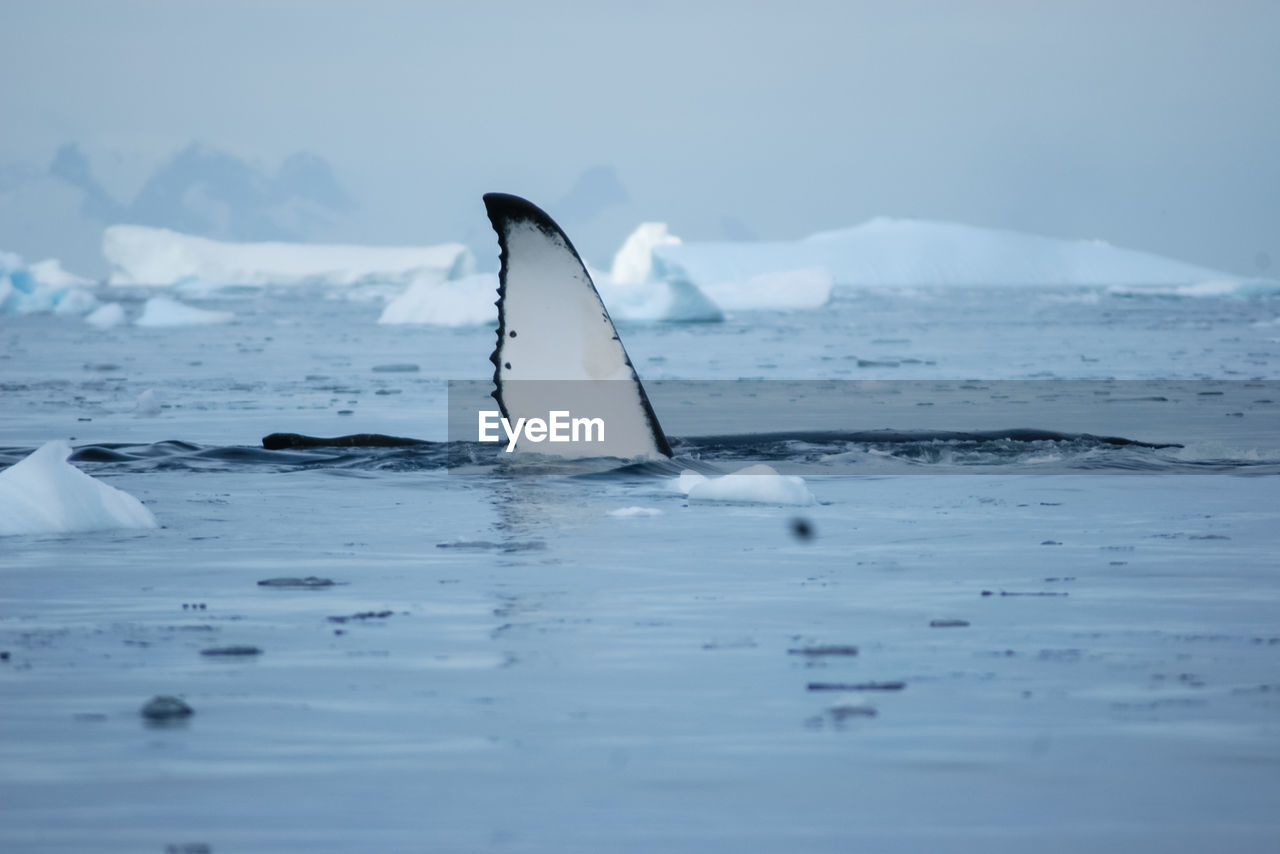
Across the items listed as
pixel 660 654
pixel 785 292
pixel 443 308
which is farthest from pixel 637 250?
pixel 660 654

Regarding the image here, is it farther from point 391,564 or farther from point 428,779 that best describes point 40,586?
point 428,779

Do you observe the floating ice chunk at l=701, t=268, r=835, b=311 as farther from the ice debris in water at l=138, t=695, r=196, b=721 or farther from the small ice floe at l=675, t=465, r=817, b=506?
the ice debris in water at l=138, t=695, r=196, b=721

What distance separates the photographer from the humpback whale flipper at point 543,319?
810 cm

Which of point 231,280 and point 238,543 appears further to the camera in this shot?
point 231,280

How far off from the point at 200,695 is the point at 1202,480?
6.80 metres

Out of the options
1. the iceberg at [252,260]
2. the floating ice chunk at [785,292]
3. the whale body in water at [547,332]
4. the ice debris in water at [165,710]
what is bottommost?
the ice debris in water at [165,710]

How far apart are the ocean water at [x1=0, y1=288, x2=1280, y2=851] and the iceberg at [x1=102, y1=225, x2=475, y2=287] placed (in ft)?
268

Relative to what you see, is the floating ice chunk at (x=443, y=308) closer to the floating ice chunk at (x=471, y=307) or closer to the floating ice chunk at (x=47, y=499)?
the floating ice chunk at (x=471, y=307)

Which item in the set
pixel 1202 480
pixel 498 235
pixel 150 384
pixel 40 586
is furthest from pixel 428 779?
pixel 150 384

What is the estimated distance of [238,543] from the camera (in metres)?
6.90

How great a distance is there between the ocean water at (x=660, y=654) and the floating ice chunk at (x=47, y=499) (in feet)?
0.44

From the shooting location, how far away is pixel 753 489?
8.23m

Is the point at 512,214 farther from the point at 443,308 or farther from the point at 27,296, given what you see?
the point at 27,296
